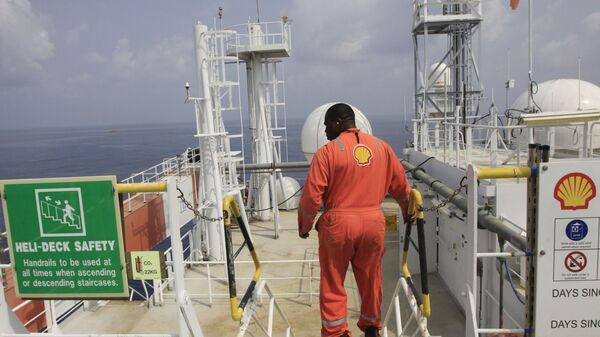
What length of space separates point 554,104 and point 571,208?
467 inches

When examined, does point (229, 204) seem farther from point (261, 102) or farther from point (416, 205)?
point (261, 102)

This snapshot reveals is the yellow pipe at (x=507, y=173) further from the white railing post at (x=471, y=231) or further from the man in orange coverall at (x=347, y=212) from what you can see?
the man in orange coverall at (x=347, y=212)

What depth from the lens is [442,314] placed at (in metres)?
8.80

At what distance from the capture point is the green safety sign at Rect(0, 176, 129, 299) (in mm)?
3131

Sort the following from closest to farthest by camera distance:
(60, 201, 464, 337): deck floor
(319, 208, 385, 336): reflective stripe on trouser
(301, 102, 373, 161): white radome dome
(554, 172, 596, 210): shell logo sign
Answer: (554, 172, 596, 210): shell logo sign
(319, 208, 385, 336): reflective stripe on trouser
(60, 201, 464, 337): deck floor
(301, 102, 373, 161): white radome dome

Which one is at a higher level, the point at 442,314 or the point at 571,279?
the point at 571,279

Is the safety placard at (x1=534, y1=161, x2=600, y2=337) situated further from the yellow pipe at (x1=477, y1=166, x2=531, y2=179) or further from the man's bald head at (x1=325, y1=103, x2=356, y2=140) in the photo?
the man's bald head at (x1=325, y1=103, x2=356, y2=140)

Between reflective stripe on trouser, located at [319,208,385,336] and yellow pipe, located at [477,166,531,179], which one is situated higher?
yellow pipe, located at [477,166,531,179]

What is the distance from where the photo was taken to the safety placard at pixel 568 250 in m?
2.88

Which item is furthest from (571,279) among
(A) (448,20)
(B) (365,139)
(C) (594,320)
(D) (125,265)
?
(A) (448,20)

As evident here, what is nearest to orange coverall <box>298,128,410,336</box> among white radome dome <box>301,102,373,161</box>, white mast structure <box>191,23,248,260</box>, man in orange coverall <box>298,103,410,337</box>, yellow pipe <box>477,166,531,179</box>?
man in orange coverall <box>298,103,410,337</box>

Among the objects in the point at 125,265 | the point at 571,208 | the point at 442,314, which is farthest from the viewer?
the point at 442,314

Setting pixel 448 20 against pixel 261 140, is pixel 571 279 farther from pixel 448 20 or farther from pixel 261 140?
pixel 261 140

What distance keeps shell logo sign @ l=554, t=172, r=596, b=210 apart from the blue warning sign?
10 centimetres
